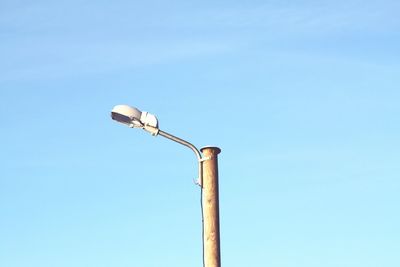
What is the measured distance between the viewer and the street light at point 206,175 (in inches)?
513

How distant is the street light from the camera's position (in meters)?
13.0

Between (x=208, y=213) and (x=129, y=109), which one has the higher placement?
(x=129, y=109)

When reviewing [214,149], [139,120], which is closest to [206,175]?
[214,149]

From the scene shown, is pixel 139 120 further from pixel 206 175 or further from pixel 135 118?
pixel 206 175

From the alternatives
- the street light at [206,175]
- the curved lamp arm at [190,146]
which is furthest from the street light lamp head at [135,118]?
the curved lamp arm at [190,146]

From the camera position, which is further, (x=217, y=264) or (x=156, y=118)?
(x=156, y=118)

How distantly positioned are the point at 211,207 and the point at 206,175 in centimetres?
50

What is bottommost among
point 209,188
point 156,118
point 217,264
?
point 217,264

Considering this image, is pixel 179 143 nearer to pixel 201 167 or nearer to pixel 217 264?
pixel 201 167

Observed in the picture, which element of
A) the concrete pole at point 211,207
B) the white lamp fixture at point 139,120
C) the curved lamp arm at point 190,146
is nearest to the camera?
the concrete pole at point 211,207

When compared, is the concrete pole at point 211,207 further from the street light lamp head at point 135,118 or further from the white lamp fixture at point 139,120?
the street light lamp head at point 135,118

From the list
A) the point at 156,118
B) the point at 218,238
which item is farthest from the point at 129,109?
the point at 218,238

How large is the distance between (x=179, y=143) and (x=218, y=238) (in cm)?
158

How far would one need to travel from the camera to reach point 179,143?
1374cm
